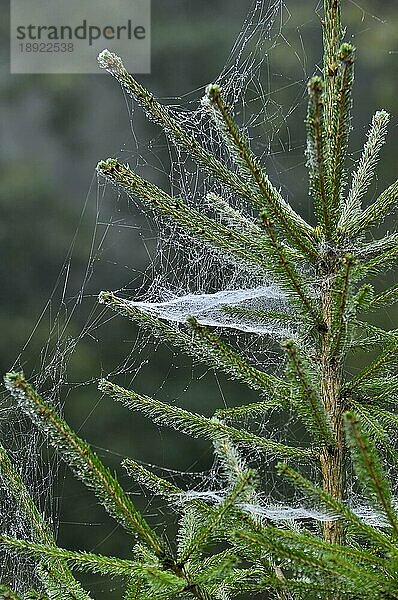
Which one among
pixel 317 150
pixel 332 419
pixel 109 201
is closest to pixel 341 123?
pixel 317 150

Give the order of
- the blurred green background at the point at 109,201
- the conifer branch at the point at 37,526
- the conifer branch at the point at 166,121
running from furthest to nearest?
the blurred green background at the point at 109,201 → the conifer branch at the point at 166,121 → the conifer branch at the point at 37,526

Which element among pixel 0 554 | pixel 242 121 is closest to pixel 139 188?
pixel 0 554

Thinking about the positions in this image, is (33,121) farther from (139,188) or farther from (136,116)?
(139,188)

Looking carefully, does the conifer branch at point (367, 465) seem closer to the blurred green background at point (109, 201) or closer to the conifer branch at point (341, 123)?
the conifer branch at point (341, 123)

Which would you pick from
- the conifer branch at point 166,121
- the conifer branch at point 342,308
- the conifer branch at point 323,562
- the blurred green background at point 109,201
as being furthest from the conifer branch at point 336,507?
the blurred green background at point 109,201

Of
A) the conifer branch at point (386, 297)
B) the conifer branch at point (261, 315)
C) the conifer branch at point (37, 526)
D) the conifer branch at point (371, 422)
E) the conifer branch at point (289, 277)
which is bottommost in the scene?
the conifer branch at point (37, 526)

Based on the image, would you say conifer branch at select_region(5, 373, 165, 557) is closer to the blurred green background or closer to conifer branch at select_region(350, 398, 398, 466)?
conifer branch at select_region(350, 398, 398, 466)

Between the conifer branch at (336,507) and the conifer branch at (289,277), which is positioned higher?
the conifer branch at (289,277)

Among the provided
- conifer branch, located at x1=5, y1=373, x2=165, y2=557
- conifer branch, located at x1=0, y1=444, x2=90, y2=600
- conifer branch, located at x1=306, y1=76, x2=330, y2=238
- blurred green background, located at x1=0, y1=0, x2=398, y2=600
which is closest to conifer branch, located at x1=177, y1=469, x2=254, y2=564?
conifer branch, located at x1=5, y1=373, x2=165, y2=557
